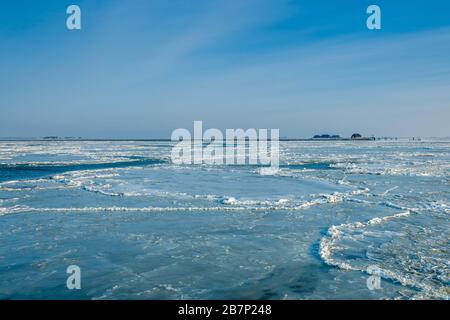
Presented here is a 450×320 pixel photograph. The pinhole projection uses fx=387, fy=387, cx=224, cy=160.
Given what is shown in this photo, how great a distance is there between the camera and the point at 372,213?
9.60 meters

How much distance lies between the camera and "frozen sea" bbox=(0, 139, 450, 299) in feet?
16.6

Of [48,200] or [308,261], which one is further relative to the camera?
[48,200]

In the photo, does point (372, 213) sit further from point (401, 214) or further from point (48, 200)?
point (48, 200)

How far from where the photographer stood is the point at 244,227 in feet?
27.2

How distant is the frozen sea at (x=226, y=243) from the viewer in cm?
507

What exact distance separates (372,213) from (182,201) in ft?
17.0

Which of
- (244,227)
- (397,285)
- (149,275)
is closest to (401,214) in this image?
(244,227)

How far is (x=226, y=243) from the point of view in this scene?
709 cm
